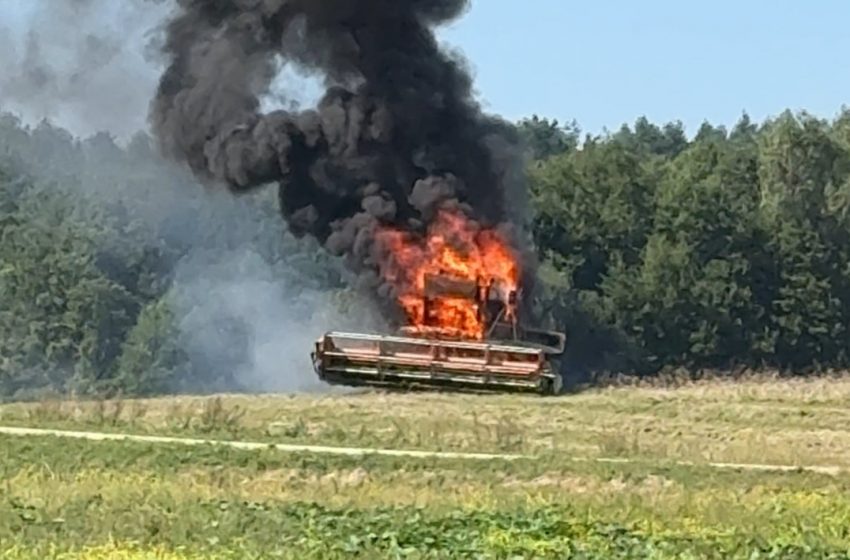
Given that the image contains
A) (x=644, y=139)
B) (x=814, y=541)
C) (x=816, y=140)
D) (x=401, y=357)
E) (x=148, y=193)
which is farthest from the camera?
(x=644, y=139)

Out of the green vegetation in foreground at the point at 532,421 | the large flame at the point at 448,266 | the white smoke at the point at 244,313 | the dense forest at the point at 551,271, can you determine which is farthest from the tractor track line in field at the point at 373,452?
the white smoke at the point at 244,313

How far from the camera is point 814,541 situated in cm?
1884

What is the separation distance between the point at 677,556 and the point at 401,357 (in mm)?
22019

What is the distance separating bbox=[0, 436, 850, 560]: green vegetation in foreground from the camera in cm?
1772

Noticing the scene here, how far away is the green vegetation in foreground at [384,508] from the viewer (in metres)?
17.7

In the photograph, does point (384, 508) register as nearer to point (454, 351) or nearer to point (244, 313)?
point (454, 351)

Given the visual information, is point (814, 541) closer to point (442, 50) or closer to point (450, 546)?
point (450, 546)

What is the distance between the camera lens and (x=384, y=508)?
21719 mm

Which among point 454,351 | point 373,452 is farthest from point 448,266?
point 373,452

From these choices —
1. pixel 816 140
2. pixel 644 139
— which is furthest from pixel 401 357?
pixel 644 139

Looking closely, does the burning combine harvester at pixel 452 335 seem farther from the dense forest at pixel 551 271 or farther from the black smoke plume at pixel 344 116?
the dense forest at pixel 551 271

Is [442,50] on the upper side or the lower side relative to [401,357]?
upper

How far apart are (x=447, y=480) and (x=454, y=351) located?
13.4 metres

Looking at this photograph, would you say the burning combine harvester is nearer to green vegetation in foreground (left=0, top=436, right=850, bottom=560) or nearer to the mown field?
the mown field
